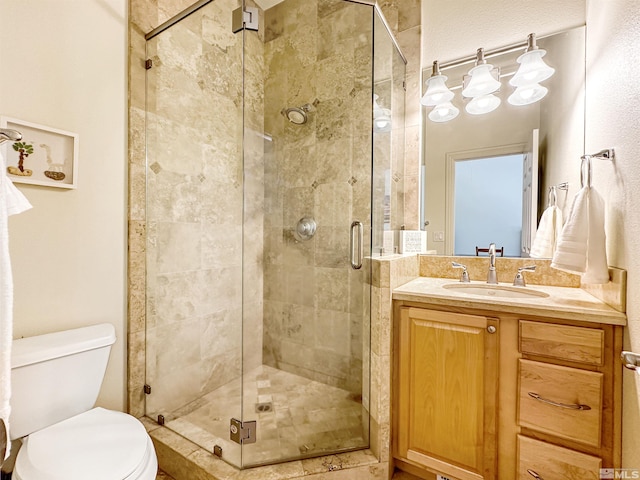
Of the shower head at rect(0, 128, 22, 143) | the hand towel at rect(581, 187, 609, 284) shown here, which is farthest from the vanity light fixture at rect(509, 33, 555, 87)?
the shower head at rect(0, 128, 22, 143)

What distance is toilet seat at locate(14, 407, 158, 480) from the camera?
0.85 meters

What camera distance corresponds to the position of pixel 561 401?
104 cm

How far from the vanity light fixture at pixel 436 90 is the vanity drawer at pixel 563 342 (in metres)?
1.36

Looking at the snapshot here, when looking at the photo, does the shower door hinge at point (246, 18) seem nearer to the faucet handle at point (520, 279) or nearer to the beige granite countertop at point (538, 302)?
the beige granite countertop at point (538, 302)

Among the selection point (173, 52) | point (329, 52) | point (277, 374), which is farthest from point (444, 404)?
point (173, 52)

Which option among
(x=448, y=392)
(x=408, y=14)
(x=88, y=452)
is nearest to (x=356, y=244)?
(x=448, y=392)

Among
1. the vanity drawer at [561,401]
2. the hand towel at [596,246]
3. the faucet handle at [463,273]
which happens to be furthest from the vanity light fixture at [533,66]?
the vanity drawer at [561,401]

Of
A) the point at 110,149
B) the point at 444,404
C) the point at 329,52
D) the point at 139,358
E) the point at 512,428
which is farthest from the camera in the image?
the point at 329,52

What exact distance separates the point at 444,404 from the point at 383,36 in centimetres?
198

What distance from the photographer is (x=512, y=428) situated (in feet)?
3.69

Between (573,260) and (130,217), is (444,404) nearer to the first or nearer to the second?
(573,260)

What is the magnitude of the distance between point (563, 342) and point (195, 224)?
192 cm

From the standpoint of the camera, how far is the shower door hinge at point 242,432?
1357 mm

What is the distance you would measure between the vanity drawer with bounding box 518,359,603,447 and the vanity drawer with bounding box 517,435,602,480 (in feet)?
0.19
